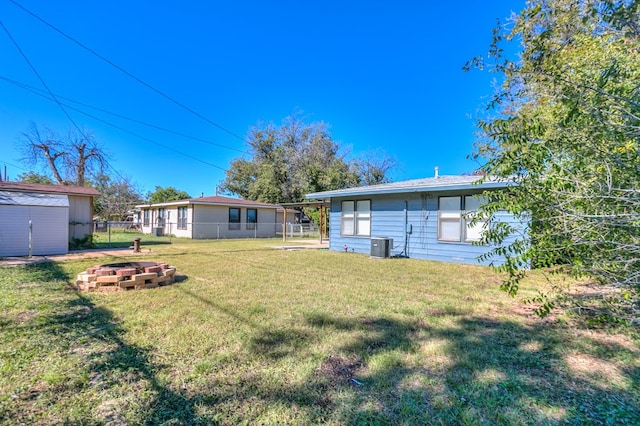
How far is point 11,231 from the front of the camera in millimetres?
9523

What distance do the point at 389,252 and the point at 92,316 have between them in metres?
8.11

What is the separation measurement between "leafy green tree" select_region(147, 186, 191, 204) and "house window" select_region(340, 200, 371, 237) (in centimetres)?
3257

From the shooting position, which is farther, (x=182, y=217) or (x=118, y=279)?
(x=182, y=217)

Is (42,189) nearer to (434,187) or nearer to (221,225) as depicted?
(221,225)

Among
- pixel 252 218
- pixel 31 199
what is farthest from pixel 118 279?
pixel 252 218

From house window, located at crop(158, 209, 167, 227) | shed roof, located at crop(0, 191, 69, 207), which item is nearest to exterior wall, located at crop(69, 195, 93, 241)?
shed roof, located at crop(0, 191, 69, 207)

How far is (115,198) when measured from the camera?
3241 centimetres

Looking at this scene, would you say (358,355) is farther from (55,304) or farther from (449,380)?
(55,304)

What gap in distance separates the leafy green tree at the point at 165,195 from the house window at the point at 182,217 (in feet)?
66.8

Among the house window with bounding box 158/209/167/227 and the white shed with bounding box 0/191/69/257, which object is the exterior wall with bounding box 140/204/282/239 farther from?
the white shed with bounding box 0/191/69/257

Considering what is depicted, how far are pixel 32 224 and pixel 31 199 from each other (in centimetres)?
84

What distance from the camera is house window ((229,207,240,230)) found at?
66.8 feet

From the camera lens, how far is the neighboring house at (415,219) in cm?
902

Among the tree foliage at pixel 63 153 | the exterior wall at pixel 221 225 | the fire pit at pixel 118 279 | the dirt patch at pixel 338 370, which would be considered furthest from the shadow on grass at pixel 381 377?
the tree foliage at pixel 63 153
